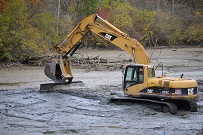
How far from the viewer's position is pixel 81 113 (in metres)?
17.8

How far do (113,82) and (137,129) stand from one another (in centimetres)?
1227

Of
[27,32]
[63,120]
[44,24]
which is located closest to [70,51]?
[63,120]

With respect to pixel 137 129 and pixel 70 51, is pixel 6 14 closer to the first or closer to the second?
pixel 70 51

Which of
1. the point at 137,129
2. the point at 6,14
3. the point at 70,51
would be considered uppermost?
the point at 6,14

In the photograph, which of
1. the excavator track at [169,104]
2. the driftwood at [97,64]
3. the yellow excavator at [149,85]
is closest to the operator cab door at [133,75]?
the yellow excavator at [149,85]

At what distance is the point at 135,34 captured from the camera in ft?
186

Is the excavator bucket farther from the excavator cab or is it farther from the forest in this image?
the forest

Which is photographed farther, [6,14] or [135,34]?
[135,34]

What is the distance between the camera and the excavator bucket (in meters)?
22.8

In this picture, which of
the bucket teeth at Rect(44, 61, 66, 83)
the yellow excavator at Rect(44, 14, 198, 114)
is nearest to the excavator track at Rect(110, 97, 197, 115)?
the yellow excavator at Rect(44, 14, 198, 114)

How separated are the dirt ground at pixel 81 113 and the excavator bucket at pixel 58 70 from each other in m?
0.45

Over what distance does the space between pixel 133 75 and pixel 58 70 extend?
5.34 meters

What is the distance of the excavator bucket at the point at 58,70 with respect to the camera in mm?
22797

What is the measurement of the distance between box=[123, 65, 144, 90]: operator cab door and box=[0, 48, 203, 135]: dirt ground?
2.94 feet
